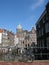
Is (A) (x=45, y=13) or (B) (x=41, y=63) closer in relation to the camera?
(B) (x=41, y=63)

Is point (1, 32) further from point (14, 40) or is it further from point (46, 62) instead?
point (46, 62)

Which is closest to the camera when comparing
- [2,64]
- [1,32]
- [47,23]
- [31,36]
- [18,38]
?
[2,64]

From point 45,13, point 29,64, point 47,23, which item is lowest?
point 29,64

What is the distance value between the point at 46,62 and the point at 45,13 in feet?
70.6

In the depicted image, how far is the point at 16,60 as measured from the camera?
1365 cm

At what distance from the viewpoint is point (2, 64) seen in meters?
13.2

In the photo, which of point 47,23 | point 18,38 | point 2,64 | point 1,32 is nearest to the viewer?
point 2,64

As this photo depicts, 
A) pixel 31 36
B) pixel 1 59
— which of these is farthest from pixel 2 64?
pixel 31 36

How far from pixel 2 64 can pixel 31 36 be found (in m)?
92.4

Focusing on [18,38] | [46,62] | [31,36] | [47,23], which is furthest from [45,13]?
[18,38]

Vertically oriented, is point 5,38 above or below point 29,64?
above

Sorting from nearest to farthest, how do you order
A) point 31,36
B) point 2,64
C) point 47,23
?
point 2,64 < point 47,23 < point 31,36

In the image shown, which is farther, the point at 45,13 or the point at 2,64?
the point at 45,13

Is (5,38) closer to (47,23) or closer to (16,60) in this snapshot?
(47,23)
